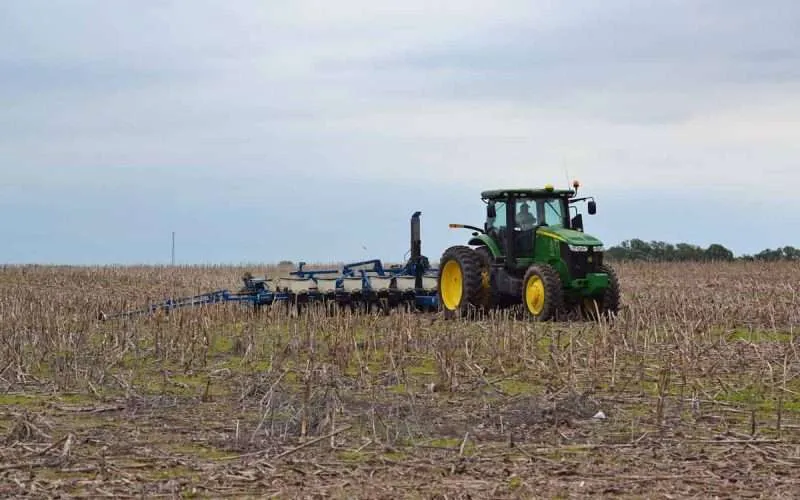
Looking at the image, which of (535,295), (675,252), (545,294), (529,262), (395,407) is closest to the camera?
(395,407)

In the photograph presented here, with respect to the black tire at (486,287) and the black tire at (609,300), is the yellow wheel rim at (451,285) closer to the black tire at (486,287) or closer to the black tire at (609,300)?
the black tire at (486,287)

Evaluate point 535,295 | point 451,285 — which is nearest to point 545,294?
point 535,295

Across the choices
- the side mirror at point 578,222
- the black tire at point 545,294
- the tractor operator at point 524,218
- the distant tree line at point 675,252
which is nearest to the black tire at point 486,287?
the tractor operator at point 524,218

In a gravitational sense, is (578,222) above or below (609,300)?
above

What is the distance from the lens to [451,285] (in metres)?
18.5

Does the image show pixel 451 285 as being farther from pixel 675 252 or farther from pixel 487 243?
pixel 675 252

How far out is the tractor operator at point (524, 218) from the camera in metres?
17.8

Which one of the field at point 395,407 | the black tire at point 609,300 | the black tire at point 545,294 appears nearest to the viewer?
the field at point 395,407

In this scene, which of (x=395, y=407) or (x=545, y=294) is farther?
(x=545, y=294)

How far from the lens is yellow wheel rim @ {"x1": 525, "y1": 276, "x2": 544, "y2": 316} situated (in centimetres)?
1642

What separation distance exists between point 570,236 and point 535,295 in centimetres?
109

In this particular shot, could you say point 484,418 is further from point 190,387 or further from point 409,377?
point 190,387

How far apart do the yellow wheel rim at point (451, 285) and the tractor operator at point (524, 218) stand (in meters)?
1.22

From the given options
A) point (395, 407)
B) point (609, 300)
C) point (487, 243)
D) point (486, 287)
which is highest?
point (487, 243)
